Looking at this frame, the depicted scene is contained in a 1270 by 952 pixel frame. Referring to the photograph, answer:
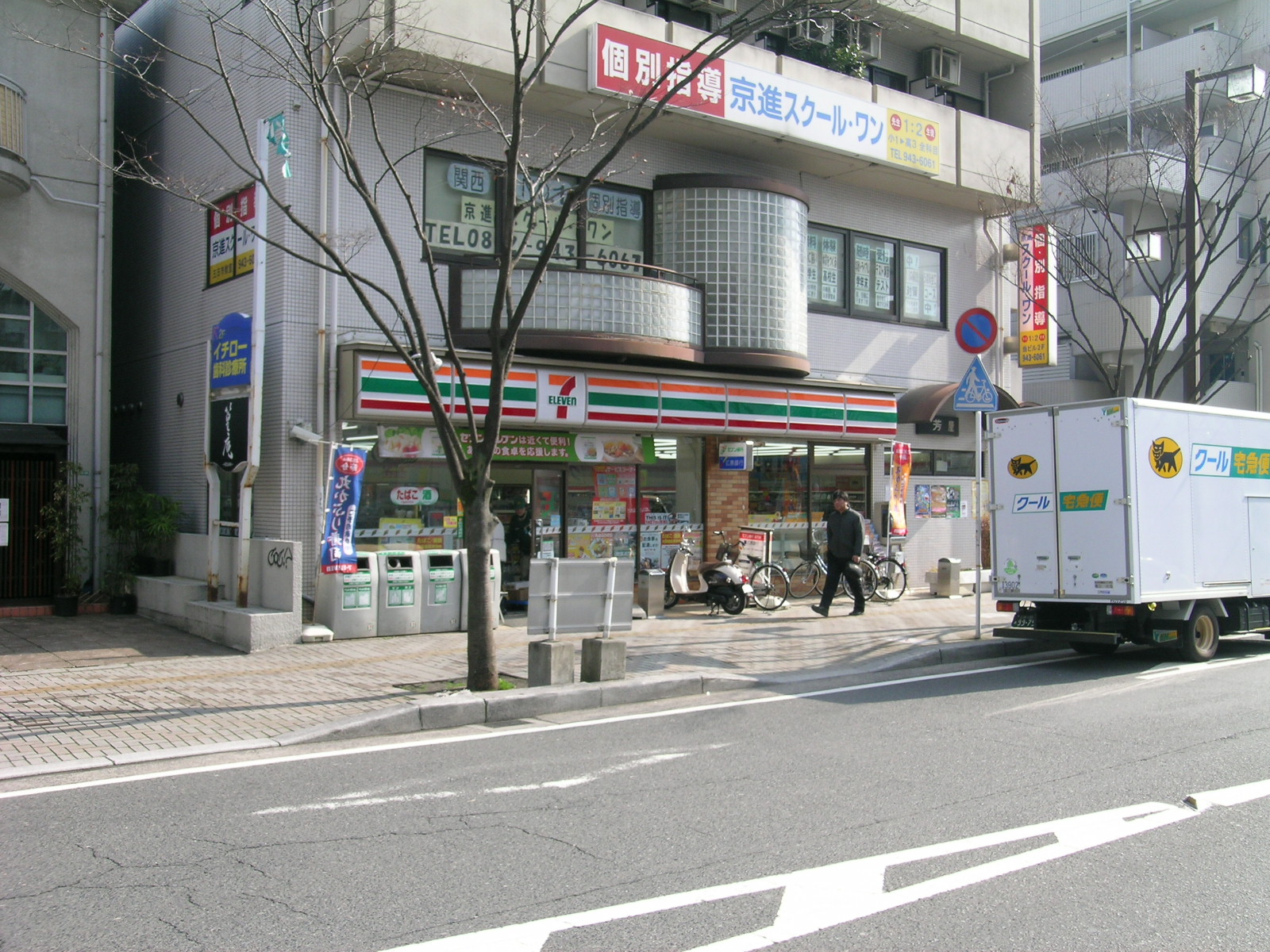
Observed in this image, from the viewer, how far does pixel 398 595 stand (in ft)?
42.7

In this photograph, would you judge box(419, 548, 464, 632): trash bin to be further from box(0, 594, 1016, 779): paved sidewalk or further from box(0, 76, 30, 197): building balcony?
box(0, 76, 30, 197): building balcony

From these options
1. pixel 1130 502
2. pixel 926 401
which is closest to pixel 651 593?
pixel 1130 502

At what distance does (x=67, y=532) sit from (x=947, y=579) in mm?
13796

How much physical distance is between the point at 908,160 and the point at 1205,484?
8.28 metres

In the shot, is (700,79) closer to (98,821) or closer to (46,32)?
Answer: (46,32)

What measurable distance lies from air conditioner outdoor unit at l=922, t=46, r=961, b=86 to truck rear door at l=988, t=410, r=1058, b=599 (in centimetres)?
1018

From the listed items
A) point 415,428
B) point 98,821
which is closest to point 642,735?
point 98,821

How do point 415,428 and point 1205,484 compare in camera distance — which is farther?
point 415,428

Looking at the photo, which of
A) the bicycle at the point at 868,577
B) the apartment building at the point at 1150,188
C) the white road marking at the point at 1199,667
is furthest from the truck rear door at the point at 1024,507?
the apartment building at the point at 1150,188

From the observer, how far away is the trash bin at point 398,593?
1294 centimetres

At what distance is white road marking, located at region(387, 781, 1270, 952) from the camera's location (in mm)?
4305

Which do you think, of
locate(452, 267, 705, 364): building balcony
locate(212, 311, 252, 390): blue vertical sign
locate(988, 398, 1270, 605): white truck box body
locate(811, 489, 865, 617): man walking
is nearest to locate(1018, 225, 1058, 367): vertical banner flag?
locate(811, 489, 865, 617): man walking

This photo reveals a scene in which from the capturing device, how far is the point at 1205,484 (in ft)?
39.8

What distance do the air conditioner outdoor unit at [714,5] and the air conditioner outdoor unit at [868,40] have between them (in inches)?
92.3
